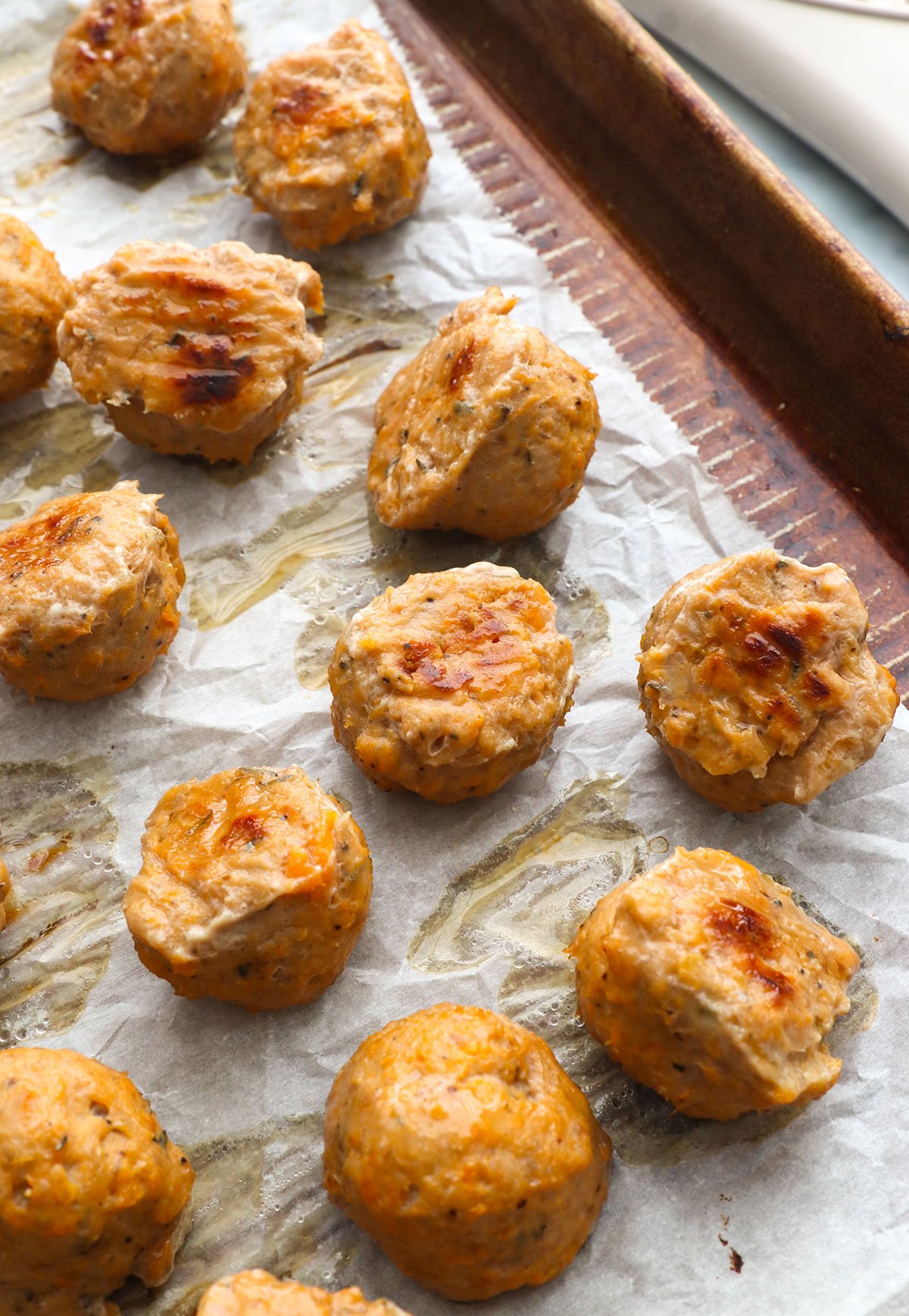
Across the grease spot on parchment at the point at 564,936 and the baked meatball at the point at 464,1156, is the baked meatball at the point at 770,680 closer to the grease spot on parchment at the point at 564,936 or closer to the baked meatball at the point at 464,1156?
the grease spot on parchment at the point at 564,936

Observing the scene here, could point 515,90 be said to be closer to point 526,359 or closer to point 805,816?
point 526,359

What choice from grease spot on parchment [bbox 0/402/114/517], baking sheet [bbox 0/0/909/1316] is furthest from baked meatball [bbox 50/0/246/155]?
grease spot on parchment [bbox 0/402/114/517]

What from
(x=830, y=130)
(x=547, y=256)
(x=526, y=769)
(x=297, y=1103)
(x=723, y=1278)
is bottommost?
(x=297, y=1103)

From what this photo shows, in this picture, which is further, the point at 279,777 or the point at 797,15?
the point at 797,15

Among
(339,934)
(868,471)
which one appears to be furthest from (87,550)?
(868,471)

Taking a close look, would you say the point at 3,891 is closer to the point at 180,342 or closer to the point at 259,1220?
the point at 259,1220

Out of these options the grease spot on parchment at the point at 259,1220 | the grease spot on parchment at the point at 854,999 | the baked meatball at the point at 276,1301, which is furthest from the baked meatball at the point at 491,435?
the baked meatball at the point at 276,1301

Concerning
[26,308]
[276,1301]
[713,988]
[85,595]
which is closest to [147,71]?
[26,308]
